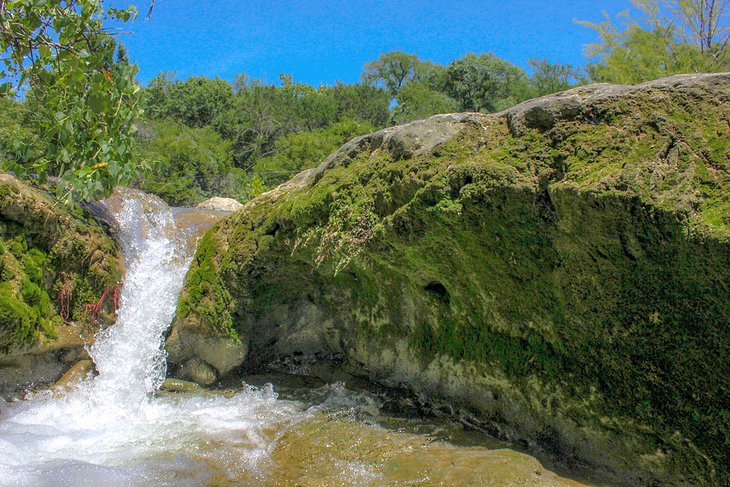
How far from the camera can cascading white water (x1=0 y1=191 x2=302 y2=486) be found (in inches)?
187

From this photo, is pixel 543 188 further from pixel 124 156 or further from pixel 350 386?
pixel 350 386

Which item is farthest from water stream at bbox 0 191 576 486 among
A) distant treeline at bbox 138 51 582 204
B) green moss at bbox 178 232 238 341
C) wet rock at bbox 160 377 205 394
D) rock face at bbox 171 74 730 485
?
distant treeline at bbox 138 51 582 204

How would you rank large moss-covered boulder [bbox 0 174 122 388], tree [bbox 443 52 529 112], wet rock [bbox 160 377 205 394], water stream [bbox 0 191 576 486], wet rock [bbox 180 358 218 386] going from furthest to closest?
tree [bbox 443 52 529 112] → wet rock [bbox 180 358 218 386] → wet rock [bbox 160 377 205 394] → large moss-covered boulder [bbox 0 174 122 388] → water stream [bbox 0 191 576 486]

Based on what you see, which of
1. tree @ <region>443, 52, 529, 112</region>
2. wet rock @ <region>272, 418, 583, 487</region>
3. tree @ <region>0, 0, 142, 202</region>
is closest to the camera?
tree @ <region>0, 0, 142, 202</region>

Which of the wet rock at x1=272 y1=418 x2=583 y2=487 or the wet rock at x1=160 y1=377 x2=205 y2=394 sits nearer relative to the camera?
the wet rock at x1=272 y1=418 x2=583 y2=487

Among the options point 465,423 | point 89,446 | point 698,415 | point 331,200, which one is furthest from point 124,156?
point 698,415

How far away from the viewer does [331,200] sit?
614 centimetres

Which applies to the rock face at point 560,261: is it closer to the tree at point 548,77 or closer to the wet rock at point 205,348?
the wet rock at point 205,348

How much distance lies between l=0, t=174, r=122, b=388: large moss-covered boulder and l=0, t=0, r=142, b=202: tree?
385 cm

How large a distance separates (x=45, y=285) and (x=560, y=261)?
6.49 meters

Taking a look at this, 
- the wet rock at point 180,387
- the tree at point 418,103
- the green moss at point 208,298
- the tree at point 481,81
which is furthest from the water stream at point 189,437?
the tree at point 481,81

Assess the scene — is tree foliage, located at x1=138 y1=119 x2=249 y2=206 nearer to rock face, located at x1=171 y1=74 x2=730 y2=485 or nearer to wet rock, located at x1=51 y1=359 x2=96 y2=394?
wet rock, located at x1=51 y1=359 x2=96 y2=394

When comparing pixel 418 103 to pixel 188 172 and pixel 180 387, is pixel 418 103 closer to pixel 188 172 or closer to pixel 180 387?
pixel 188 172

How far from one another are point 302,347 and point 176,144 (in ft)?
55.2
